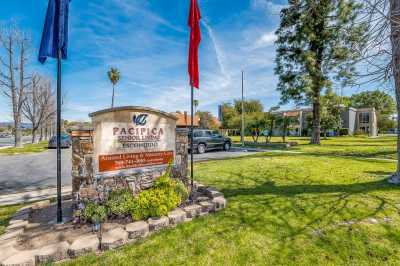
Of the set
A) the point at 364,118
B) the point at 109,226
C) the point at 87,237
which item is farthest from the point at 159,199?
the point at 364,118

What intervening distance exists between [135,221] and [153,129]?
5.62 feet

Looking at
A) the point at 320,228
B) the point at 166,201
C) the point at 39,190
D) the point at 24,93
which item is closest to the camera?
the point at 320,228

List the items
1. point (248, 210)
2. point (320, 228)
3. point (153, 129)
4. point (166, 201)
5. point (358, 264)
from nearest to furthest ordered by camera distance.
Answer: point (358, 264) → point (320, 228) → point (166, 201) → point (248, 210) → point (153, 129)

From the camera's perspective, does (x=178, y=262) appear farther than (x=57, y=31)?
No

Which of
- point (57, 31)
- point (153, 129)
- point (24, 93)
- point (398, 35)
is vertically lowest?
point (153, 129)

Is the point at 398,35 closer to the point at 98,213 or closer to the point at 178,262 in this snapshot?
the point at 178,262

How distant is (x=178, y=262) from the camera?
7.82 ft

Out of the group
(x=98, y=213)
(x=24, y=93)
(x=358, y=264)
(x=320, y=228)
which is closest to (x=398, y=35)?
(x=320, y=228)

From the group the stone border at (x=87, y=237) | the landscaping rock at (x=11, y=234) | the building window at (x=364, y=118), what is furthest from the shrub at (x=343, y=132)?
the landscaping rock at (x=11, y=234)

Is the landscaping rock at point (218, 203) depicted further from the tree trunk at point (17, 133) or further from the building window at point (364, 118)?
the building window at point (364, 118)

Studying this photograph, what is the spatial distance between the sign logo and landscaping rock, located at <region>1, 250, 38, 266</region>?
228 centimetres

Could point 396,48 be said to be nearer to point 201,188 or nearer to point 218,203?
point 218,203

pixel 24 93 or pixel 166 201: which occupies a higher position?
pixel 24 93

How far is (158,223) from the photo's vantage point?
10.3 feet
